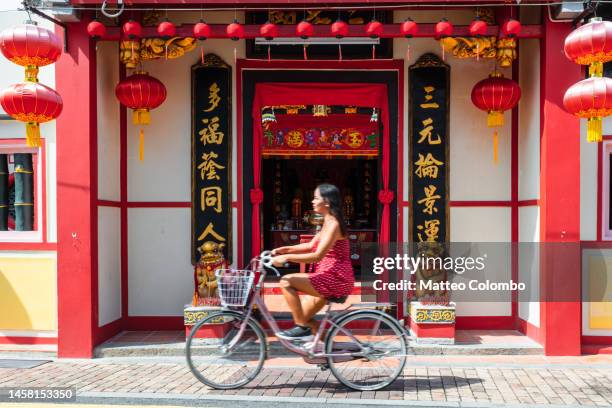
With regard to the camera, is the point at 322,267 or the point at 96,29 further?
the point at 96,29

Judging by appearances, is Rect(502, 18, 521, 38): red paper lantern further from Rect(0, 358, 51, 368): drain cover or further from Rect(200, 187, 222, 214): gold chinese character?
Rect(0, 358, 51, 368): drain cover

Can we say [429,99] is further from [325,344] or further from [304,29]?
[325,344]

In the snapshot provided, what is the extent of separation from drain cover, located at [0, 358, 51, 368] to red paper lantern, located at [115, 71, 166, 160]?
3.19 metres

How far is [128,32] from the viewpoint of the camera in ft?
24.1

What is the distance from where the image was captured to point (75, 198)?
745 centimetres

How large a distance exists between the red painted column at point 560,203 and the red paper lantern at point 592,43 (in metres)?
0.75

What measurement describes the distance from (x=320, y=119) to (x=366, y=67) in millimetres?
4463

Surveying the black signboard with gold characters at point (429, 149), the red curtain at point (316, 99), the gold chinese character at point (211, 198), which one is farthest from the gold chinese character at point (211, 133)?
the black signboard with gold characters at point (429, 149)

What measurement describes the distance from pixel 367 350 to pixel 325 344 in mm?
419

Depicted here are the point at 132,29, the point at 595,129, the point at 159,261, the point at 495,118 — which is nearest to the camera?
the point at 595,129

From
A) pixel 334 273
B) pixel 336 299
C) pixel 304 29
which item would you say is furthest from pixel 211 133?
pixel 336 299

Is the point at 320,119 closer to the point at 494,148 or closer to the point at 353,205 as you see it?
the point at 353,205

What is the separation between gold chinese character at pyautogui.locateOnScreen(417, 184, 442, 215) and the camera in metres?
8.41

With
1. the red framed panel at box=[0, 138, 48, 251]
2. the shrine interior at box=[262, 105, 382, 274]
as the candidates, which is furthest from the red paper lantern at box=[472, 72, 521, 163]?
the red framed panel at box=[0, 138, 48, 251]
